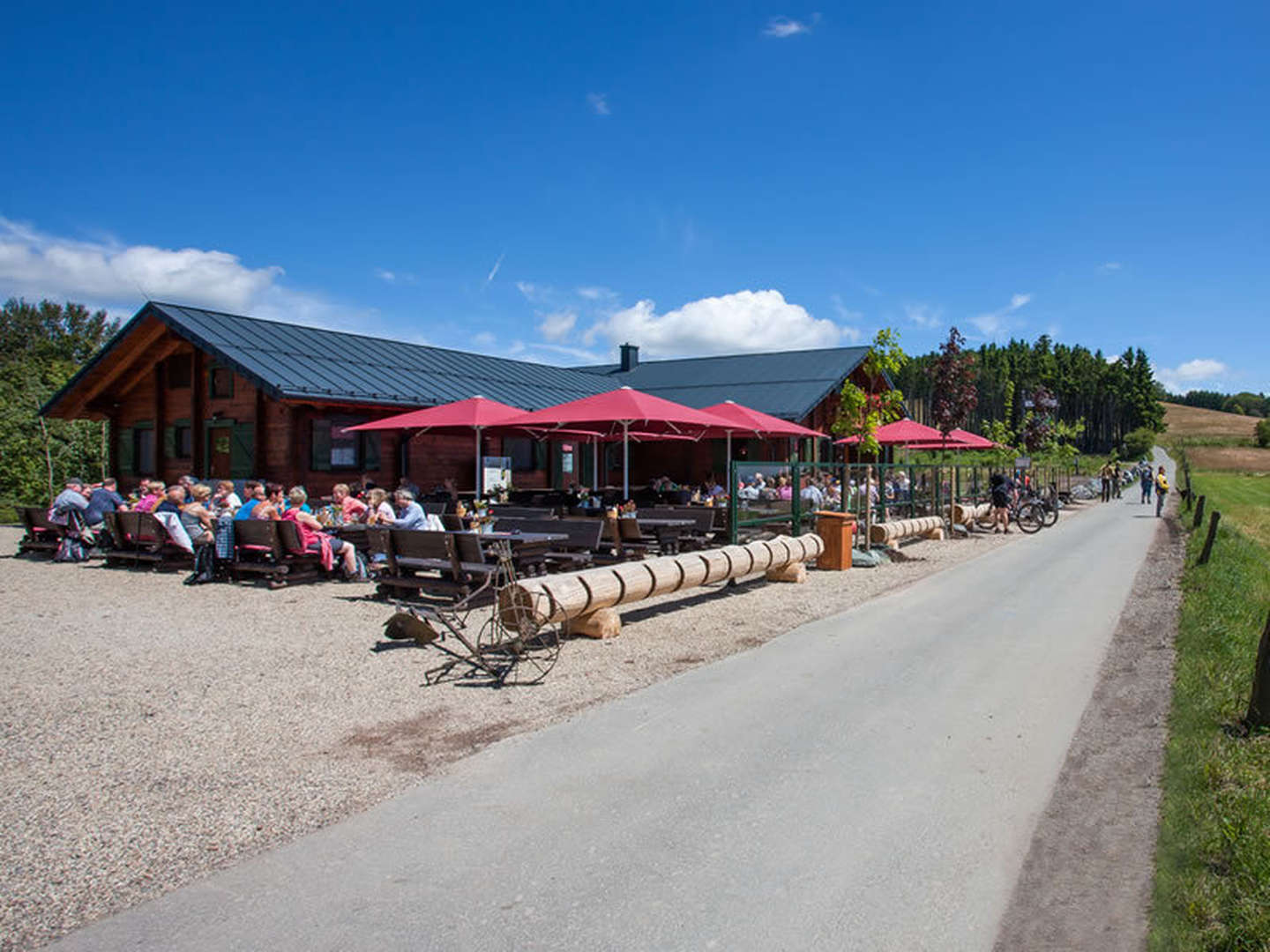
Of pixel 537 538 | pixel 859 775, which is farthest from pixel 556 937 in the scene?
pixel 537 538

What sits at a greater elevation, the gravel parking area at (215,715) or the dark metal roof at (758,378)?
the dark metal roof at (758,378)

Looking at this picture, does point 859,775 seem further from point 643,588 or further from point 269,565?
point 269,565

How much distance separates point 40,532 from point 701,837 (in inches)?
595

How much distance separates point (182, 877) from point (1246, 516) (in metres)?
37.5

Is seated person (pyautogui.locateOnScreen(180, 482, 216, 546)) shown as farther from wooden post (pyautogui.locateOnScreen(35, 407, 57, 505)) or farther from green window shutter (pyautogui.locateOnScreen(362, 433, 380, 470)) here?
wooden post (pyautogui.locateOnScreen(35, 407, 57, 505))

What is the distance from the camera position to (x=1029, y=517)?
2372 cm

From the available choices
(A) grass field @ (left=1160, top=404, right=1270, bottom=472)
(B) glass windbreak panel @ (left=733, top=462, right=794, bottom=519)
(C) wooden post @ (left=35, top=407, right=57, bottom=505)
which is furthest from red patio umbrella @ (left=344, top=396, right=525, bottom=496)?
(A) grass field @ (left=1160, top=404, right=1270, bottom=472)

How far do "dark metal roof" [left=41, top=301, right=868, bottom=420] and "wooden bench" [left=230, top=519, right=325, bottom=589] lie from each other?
18.9 ft

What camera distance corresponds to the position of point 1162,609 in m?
10.5

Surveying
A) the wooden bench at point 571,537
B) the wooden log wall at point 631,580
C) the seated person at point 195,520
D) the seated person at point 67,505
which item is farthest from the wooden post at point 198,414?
the wooden log wall at point 631,580

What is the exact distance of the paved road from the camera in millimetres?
3215

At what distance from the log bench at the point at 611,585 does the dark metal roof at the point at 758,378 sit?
50.7ft

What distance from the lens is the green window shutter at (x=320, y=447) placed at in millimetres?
18250

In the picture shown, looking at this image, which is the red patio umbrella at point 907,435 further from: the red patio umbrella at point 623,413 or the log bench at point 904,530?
the red patio umbrella at point 623,413
